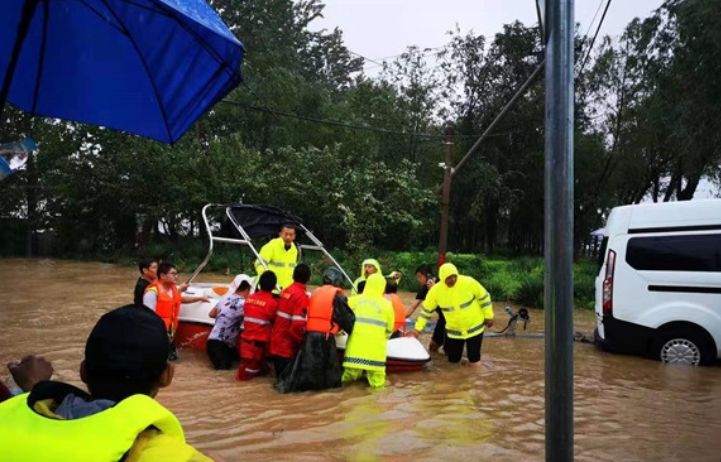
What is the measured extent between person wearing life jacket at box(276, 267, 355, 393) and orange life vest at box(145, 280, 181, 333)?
1.79 m

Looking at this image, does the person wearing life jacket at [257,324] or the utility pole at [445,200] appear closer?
the person wearing life jacket at [257,324]

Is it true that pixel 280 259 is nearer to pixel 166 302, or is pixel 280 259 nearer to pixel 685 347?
pixel 166 302

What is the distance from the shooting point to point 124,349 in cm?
167

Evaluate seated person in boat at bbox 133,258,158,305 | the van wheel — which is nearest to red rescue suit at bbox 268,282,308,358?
seated person in boat at bbox 133,258,158,305

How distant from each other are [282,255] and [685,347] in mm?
5651

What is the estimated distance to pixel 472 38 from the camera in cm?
3080

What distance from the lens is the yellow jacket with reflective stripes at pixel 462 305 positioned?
8.09 meters

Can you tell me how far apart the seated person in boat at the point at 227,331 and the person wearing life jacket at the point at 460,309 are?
2.39 m

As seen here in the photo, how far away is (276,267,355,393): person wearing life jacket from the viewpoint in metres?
6.79

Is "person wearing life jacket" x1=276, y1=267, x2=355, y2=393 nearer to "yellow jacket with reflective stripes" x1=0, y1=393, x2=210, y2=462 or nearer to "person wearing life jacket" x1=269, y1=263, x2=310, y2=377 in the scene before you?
"person wearing life jacket" x1=269, y1=263, x2=310, y2=377

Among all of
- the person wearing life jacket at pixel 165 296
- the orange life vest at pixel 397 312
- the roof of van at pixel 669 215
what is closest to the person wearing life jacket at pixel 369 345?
the orange life vest at pixel 397 312

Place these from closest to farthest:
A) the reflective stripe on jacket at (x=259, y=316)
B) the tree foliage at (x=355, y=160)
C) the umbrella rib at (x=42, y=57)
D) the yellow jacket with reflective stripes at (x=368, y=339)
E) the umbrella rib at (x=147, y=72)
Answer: the umbrella rib at (x=147, y=72), the umbrella rib at (x=42, y=57), the yellow jacket with reflective stripes at (x=368, y=339), the reflective stripe on jacket at (x=259, y=316), the tree foliage at (x=355, y=160)

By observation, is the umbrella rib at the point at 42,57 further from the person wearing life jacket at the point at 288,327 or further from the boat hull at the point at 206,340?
the boat hull at the point at 206,340

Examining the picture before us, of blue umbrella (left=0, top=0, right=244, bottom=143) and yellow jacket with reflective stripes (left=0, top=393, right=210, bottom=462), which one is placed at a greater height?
blue umbrella (left=0, top=0, right=244, bottom=143)
